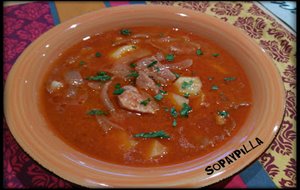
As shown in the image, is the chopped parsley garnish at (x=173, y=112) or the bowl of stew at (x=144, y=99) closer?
the bowl of stew at (x=144, y=99)

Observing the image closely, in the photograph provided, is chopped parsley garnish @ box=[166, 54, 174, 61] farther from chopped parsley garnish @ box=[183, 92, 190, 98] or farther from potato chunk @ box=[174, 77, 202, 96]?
chopped parsley garnish @ box=[183, 92, 190, 98]

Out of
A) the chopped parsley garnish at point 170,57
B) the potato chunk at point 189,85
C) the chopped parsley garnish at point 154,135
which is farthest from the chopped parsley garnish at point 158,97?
the chopped parsley garnish at point 170,57

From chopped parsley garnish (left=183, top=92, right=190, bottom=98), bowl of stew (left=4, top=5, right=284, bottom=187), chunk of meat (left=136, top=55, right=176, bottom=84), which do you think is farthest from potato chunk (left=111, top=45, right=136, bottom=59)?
chopped parsley garnish (left=183, top=92, right=190, bottom=98)

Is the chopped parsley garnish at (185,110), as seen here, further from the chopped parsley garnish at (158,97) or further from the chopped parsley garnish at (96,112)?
the chopped parsley garnish at (96,112)

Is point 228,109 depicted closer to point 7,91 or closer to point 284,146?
point 284,146

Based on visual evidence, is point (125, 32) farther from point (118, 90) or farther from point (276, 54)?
point (276, 54)

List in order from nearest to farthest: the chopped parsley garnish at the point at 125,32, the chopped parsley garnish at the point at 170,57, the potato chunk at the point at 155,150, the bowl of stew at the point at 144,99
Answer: the bowl of stew at the point at 144,99, the potato chunk at the point at 155,150, the chopped parsley garnish at the point at 170,57, the chopped parsley garnish at the point at 125,32
